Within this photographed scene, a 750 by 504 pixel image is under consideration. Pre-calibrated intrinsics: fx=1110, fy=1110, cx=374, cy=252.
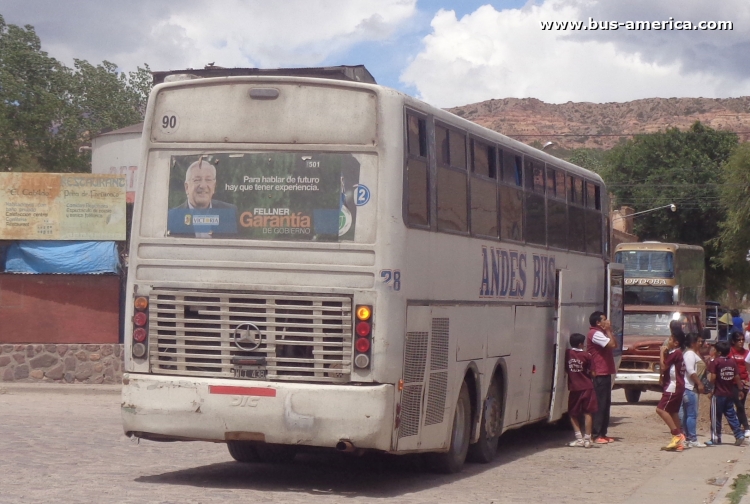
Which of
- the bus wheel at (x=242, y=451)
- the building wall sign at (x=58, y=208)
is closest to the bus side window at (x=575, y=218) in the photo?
the bus wheel at (x=242, y=451)

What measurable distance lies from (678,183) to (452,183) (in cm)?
5961

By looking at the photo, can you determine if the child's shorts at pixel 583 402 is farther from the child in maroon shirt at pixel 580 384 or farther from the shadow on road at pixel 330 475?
the shadow on road at pixel 330 475

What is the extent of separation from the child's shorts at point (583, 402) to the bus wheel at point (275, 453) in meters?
4.41

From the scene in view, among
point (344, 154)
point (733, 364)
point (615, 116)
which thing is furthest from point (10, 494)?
point (615, 116)

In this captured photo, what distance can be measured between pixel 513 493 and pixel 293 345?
2.58 meters

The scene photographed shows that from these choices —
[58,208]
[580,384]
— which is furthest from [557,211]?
[58,208]

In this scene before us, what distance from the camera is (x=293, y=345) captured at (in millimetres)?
9656

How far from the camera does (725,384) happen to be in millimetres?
15133

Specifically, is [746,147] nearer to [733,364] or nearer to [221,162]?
[733,364]

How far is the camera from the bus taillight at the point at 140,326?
9.96 meters

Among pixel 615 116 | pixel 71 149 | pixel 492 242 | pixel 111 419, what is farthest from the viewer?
pixel 615 116

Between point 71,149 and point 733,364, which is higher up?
point 71,149

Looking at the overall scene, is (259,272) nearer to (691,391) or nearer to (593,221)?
(691,391)

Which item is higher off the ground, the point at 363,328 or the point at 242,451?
the point at 363,328
